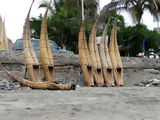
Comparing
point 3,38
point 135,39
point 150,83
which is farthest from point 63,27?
point 150,83

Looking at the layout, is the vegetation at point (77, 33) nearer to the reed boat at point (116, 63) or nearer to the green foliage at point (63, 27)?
the green foliage at point (63, 27)

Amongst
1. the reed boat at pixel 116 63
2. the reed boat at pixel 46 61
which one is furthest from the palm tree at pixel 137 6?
the reed boat at pixel 46 61

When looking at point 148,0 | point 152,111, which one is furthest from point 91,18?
point 152,111

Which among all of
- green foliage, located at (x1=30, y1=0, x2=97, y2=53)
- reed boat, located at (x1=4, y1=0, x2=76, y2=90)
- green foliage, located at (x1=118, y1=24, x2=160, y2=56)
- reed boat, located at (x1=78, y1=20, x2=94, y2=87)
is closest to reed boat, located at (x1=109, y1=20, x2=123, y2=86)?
reed boat, located at (x1=78, y1=20, x2=94, y2=87)

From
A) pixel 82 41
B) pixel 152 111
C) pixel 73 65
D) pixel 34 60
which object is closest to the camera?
pixel 152 111

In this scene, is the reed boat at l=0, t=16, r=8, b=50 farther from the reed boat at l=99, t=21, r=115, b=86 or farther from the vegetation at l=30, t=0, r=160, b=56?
the vegetation at l=30, t=0, r=160, b=56

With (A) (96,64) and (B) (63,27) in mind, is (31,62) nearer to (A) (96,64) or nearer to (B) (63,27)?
(A) (96,64)

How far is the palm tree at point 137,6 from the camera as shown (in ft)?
71.5

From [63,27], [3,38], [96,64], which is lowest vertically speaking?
[96,64]

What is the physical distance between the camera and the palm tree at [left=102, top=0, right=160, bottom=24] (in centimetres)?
2179

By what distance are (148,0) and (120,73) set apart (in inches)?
543

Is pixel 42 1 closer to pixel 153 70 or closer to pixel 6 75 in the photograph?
pixel 153 70

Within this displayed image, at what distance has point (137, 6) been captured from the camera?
73.6 ft

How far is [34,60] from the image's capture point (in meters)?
9.20
